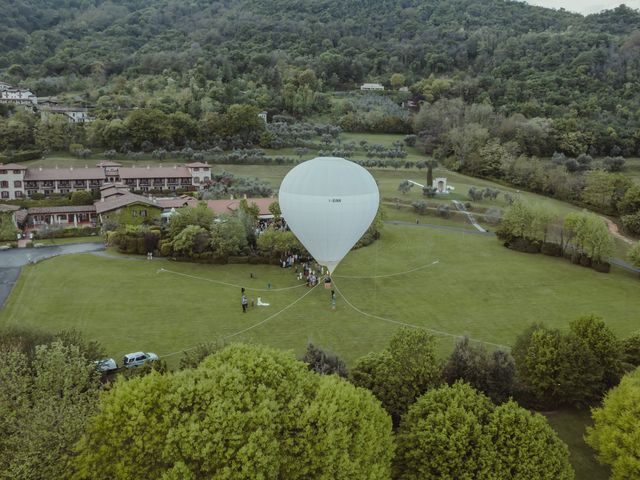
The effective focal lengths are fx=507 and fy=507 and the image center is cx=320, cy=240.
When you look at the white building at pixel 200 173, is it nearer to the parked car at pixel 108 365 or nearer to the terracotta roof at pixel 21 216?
the terracotta roof at pixel 21 216

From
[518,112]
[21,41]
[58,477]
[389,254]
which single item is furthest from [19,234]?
[21,41]

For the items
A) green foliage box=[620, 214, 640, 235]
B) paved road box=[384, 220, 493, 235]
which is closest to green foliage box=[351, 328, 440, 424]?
paved road box=[384, 220, 493, 235]

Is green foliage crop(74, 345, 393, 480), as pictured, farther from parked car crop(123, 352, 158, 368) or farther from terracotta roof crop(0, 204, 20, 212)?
terracotta roof crop(0, 204, 20, 212)

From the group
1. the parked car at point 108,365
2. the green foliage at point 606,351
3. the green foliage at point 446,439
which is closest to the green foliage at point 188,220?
the parked car at point 108,365

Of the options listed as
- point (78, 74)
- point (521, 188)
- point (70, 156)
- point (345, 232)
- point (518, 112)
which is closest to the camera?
point (345, 232)

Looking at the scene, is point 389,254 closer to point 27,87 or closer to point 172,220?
point 172,220

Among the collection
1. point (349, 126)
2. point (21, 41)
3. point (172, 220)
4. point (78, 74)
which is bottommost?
point (172, 220)
